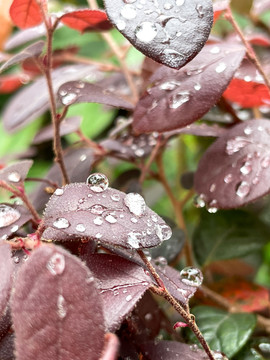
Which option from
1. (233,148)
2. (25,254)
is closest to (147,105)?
(233,148)

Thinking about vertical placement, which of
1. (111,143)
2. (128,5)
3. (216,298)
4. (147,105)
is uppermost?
(128,5)

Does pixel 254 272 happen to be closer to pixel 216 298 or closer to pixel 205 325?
pixel 216 298

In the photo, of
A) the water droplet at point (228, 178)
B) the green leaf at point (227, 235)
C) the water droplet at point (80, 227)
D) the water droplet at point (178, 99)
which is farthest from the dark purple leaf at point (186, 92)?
the green leaf at point (227, 235)

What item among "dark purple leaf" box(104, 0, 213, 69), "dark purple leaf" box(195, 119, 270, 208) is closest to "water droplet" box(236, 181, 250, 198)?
"dark purple leaf" box(195, 119, 270, 208)

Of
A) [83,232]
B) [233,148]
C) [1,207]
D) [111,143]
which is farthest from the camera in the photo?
[111,143]

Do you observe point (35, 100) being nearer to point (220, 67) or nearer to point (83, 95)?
point (83, 95)

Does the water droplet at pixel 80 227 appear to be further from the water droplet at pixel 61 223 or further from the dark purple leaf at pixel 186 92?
the dark purple leaf at pixel 186 92
